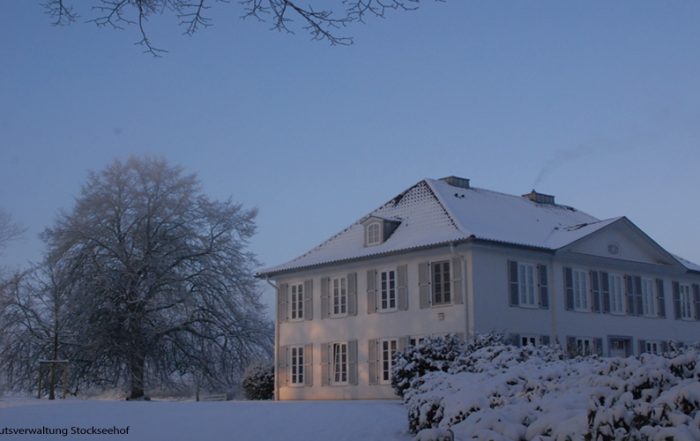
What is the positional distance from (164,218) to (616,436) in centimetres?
3119

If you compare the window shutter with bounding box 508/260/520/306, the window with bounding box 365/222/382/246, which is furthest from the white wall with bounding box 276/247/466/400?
the window shutter with bounding box 508/260/520/306

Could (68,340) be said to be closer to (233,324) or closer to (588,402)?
(233,324)

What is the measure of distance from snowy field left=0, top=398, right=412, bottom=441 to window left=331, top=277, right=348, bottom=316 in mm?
11546

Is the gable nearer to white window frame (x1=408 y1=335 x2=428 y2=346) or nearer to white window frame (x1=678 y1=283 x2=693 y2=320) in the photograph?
white window frame (x1=678 y1=283 x2=693 y2=320)

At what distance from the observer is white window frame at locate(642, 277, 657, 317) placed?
32.1 meters

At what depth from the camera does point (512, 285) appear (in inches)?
1067

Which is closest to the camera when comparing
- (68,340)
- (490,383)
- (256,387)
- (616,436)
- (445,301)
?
(616,436)

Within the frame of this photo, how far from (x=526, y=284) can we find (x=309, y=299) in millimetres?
7886

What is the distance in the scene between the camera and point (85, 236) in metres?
35.8

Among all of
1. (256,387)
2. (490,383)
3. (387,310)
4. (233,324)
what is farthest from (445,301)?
(490,383)

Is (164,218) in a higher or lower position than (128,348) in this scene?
higher

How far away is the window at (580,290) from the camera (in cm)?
2934

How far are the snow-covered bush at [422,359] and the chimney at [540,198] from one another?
48.8 feet

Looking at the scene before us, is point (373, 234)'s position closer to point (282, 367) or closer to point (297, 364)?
point (297, 364)
